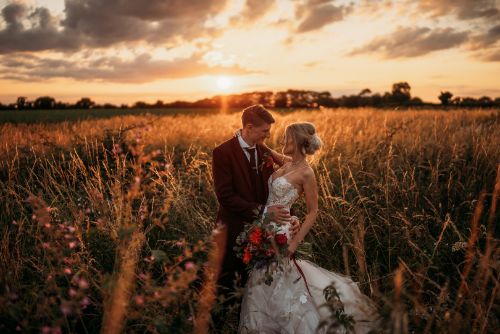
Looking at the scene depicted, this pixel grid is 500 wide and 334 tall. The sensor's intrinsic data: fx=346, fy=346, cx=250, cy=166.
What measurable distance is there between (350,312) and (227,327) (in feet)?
3.90

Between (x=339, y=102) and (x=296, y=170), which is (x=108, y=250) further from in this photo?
(x=339, y=102)

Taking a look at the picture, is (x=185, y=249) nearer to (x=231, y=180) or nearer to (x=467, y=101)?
(x=231, y=180)

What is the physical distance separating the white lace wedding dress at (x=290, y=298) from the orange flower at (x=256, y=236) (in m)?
0.33

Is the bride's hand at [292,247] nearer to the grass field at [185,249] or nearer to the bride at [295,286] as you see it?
the bride at [295,286]

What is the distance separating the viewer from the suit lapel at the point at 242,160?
132 inches

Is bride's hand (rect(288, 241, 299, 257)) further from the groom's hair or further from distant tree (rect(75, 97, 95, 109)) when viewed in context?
distant tree (rect(75, 97, 95, 109))

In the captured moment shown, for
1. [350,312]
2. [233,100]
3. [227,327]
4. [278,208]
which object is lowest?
[227,327]

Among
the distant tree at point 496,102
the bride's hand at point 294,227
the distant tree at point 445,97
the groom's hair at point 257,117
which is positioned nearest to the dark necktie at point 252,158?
the groom's hair at point 257,117

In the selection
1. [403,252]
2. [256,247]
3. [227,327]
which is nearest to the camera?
[256,247]

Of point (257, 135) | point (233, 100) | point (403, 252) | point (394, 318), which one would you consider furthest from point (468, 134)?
point (233, 100)

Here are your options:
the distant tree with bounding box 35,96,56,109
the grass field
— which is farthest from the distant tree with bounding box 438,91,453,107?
the distant tree with bounding box 35,96,56,109

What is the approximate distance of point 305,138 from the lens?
9.80ft

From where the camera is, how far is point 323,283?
286 cm

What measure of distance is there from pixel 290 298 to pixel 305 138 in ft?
4.39
